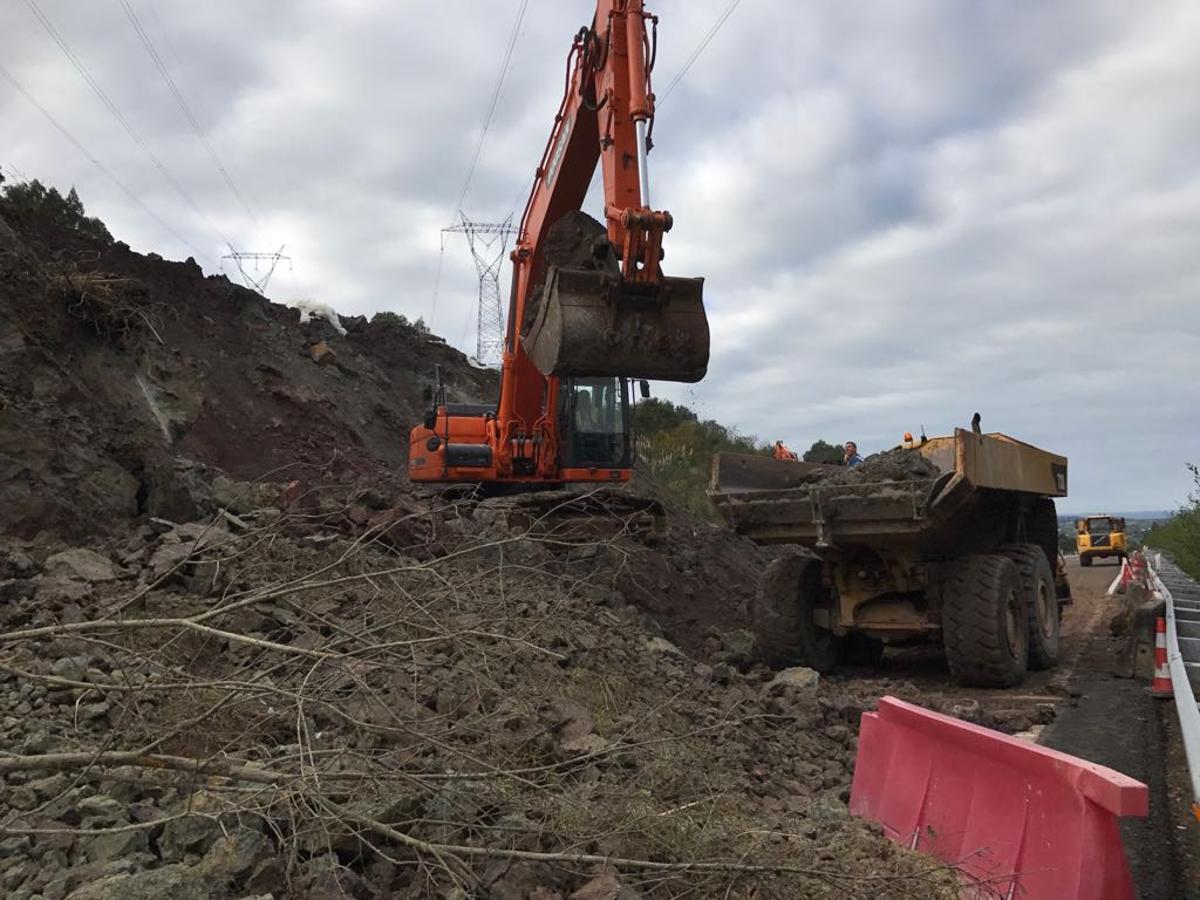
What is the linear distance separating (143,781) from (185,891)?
18.1 inches

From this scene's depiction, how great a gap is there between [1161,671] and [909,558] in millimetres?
1906

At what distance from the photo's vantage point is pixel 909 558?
24.4ft

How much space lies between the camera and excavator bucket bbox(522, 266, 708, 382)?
614cm

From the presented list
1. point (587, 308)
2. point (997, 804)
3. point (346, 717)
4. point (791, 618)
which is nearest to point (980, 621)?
point (791, 618)

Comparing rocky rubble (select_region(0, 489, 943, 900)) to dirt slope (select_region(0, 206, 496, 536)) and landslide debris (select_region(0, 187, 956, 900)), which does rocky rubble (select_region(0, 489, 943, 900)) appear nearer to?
landslide debris (select_region(0, 187, 956, 900))

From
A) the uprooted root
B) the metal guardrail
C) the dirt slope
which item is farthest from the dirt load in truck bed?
the uprooted root

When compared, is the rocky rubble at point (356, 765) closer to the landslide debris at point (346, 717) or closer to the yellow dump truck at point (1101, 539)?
the landslide debris at point (346, 717)

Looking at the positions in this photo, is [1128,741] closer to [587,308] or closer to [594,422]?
[587,308]

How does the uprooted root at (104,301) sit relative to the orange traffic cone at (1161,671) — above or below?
above

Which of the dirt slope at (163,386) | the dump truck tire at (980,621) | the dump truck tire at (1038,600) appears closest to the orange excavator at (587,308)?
the dirt slope at (163,386)

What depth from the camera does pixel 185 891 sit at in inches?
102

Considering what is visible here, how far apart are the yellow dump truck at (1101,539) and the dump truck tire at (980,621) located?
91.9 ft

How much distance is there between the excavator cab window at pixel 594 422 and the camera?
10016mm

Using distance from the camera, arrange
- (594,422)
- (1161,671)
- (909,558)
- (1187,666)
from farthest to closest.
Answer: (594,422), (909,558), (1161,671), (1187,666)
